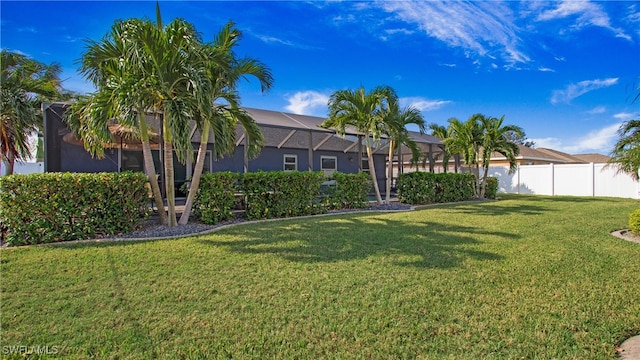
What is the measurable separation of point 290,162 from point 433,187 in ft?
23.8

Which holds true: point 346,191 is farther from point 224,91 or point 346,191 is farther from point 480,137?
point 480,137

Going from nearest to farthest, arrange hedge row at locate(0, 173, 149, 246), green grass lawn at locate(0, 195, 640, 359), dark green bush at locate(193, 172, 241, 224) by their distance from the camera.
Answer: green grass lawn at locate(0, 195, 640, 359) < hedge row at locate(0, 173, 149, 246) < dark green bush at locate(193, 172, 241, 224)

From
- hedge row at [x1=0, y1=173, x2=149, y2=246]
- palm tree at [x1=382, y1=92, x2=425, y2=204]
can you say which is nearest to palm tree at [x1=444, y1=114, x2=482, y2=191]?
palm tree at [x1=382, y1=92, x2=425, y2=204]

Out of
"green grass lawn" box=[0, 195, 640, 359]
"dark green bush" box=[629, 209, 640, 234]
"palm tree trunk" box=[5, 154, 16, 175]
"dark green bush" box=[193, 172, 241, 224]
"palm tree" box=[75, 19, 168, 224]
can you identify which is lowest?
"green grass lawn" box=[0, 195, 640, 359]

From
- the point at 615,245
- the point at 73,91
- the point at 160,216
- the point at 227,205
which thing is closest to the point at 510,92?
the point at 615,245

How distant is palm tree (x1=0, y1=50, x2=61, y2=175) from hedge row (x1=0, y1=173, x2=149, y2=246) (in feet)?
16.5

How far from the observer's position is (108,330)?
2.82m

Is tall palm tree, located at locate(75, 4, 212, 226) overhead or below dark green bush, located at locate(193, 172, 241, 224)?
overhead

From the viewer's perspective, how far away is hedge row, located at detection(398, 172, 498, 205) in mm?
12867

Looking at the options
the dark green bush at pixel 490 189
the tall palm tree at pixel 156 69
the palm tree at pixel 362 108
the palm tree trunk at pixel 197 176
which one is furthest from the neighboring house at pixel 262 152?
the dark green bush at pixel 490 189

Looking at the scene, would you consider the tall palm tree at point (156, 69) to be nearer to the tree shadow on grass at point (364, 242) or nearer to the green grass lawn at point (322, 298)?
the tree shadow on grass at point (364, 242)

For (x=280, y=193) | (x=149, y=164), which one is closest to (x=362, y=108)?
(x=280, y=193)

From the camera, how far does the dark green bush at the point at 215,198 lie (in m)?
7.77

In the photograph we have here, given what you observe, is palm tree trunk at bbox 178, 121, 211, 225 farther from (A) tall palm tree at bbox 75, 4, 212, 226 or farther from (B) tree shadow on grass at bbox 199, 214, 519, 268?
(B) tree shadow on grass at bbox 199, 214, 519, 268
